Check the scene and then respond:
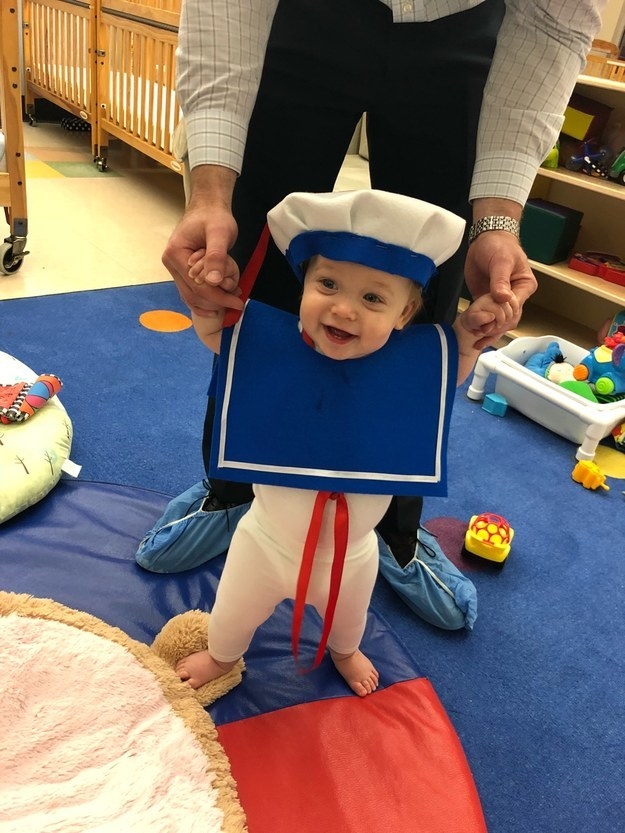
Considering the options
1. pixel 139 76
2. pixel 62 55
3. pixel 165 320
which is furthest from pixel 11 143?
pixel 62 55

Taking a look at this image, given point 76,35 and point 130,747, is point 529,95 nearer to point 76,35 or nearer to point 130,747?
point 130,747

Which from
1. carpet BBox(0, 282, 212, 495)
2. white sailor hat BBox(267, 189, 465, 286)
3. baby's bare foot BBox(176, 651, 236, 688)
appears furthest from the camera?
carpet BBox(0, 282, 212, 495)

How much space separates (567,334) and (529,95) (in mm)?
1775

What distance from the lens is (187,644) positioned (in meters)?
1.05

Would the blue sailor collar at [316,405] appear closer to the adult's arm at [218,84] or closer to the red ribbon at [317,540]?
the red ribbon at [317,540]

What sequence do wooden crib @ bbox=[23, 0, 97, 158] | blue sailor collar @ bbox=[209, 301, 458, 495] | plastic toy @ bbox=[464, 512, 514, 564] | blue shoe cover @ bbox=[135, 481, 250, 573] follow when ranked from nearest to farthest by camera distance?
blue sailor collar @ bbox=[209, 301, 458, 495] < blue shoe cover @ bbox=[135, 481, 250, 573] < plastic toy @ bbox=[464, 512, 514, 564] < wooden crib @ bbox=[23, 0, 97, 158]

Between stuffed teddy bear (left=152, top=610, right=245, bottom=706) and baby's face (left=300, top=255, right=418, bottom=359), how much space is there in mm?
522

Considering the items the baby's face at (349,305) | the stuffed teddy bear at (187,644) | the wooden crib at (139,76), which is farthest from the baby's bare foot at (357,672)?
the wooden crib at (139,76)

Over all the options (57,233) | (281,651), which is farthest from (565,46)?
(57,233)

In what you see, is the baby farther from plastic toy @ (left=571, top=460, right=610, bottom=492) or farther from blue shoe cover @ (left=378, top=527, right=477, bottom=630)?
plastic toy @ (left=571, top=460, right=610, bottom=492)

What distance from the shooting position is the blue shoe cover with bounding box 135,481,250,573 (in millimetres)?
1222

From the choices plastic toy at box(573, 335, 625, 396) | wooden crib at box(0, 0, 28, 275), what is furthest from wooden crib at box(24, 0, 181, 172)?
plastic toy at box(573, 335, 625, 396)

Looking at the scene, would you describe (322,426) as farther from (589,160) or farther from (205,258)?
(589,160)

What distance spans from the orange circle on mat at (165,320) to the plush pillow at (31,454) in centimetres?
65
